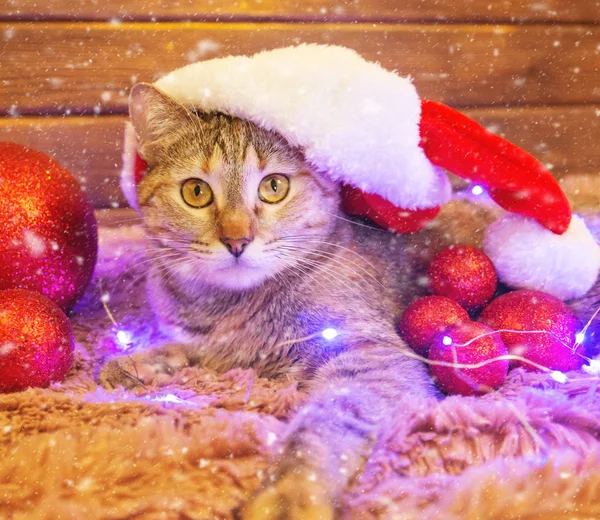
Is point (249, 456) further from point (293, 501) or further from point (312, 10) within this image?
point (312, 10)

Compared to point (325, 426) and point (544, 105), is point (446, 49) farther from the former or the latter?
point (325, 426)

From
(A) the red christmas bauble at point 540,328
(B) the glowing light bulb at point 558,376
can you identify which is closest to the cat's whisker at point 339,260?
(A) the red christmas bauble at point 540,328

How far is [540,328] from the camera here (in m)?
0.94

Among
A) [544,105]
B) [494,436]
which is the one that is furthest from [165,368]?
[544,105]

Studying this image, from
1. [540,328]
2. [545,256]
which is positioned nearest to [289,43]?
[545,256]

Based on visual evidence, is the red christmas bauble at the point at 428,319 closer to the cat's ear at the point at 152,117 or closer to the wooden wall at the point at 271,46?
the cat's ear at the point at 152,117

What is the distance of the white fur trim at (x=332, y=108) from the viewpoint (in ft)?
2.86

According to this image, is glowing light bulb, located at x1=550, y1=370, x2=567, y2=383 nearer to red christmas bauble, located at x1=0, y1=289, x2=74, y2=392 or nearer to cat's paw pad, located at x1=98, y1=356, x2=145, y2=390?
cat's paw pad, located at x1=98, y1=356, x2=145, y2=390

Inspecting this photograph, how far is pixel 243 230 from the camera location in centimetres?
85

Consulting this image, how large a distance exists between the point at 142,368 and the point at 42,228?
0.32m

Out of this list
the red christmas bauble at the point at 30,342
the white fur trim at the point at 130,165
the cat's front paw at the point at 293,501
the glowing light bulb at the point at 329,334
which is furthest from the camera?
the white fur trim at the point at 130,165

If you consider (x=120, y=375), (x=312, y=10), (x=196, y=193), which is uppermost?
(x=312, y=10)

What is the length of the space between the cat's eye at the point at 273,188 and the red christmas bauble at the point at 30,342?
15.8 inches

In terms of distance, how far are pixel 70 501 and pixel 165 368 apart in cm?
38
